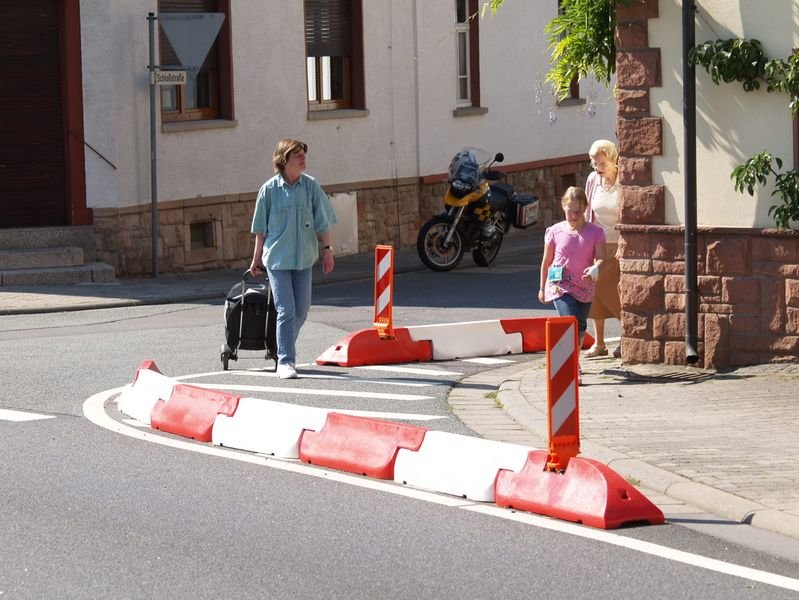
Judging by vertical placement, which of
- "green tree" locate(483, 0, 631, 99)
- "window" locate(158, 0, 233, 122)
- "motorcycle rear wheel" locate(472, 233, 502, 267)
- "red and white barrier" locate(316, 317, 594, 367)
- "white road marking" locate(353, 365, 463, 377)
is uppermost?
"window" locate(158, 0, 233, 122)

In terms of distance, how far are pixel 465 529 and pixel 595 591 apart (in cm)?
120

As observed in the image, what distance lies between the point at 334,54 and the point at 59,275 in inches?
252

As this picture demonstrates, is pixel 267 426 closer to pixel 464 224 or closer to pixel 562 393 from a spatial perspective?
pixel 562 393

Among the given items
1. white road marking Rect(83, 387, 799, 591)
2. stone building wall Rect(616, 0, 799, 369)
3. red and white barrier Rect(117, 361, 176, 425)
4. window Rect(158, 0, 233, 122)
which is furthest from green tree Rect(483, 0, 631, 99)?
window Rect(158, 0, 233, 122)

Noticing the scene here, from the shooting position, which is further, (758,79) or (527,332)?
(527,332)

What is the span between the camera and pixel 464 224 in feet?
73.0

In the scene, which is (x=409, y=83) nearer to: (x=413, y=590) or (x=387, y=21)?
(x=387, y=21)

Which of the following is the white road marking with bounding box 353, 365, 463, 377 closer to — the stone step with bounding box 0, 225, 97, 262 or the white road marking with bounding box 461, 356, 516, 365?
the white road marking with bounding box 461, 356, 516, 365

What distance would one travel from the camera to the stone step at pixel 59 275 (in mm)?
19719

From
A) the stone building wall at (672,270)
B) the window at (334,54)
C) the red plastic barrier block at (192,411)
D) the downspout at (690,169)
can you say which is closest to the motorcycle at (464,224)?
the window at (334,54)

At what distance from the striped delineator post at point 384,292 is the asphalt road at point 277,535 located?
5.27 feet

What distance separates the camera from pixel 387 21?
25312mm

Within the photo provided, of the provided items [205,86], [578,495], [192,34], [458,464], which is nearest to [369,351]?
[458,464]

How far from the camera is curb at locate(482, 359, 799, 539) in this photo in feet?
25.7
